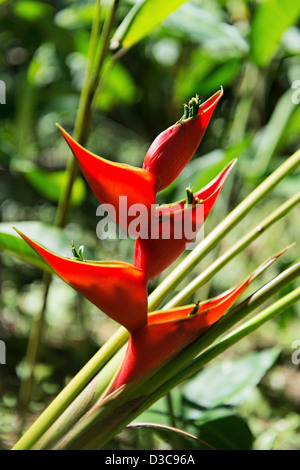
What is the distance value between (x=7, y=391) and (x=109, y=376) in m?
0.78

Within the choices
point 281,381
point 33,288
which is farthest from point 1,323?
point 281,381

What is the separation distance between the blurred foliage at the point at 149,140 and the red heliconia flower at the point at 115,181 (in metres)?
0.10

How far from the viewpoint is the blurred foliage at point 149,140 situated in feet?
1.87

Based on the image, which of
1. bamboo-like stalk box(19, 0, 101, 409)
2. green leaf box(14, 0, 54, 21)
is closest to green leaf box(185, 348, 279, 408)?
bamboo-like stalk box(19, 0, 101, 409)

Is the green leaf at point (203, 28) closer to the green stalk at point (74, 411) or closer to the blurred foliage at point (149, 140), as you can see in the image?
the blurred foliage at point (149, 140)

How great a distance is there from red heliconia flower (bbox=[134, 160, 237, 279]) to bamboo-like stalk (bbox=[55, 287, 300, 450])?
0.05m

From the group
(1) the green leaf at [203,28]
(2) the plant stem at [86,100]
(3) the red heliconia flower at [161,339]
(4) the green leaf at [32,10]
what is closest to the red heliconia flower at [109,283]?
(3) the red heliconia flower at [161,339]

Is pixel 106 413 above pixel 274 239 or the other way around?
above

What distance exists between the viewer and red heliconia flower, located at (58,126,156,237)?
260 mm

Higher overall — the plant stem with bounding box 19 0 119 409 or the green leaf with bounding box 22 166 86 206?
the plant stem with bounding box 19 0 119 409

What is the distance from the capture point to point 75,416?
0.28 m

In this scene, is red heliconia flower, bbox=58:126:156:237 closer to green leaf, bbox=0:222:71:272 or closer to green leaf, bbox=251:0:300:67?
green leaf, bbox=0:222:71:272

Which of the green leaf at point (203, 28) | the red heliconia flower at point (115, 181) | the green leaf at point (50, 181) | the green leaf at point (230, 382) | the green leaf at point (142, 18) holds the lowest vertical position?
the green leaf at point (230, 382)
